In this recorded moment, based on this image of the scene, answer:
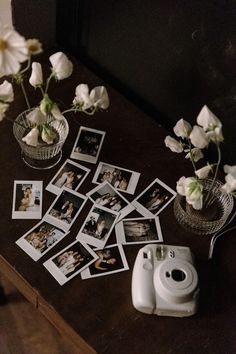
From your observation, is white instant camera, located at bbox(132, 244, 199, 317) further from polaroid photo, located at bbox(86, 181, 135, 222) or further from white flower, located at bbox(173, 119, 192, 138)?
white flower, located at bbox(173, 119, 192, 138)

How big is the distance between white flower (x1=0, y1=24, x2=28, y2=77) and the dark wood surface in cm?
39

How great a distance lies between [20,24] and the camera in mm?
1517

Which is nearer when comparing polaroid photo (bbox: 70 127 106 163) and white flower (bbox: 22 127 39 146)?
white flower (bbox: 22 127 39 146)

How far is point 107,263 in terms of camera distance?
1.18 meters

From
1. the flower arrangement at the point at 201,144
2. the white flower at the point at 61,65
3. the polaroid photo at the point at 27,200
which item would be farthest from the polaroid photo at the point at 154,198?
the white flower at the point at 61,65

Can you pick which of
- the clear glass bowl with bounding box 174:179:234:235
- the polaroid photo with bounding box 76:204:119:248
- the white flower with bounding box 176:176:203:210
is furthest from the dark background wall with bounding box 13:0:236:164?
the polaroid photo with bounding box 76:204:119:248

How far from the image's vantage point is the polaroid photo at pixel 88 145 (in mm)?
1353

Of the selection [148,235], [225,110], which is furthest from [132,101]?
[148,235]

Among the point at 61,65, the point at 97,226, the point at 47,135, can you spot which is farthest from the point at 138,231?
the point at 61,65

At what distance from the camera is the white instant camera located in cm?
107

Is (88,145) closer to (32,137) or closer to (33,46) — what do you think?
(32,137)

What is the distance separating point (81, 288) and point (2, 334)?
26.0 inches

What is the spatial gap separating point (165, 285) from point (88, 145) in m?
0.47

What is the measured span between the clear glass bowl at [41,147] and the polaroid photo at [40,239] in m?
0.18
